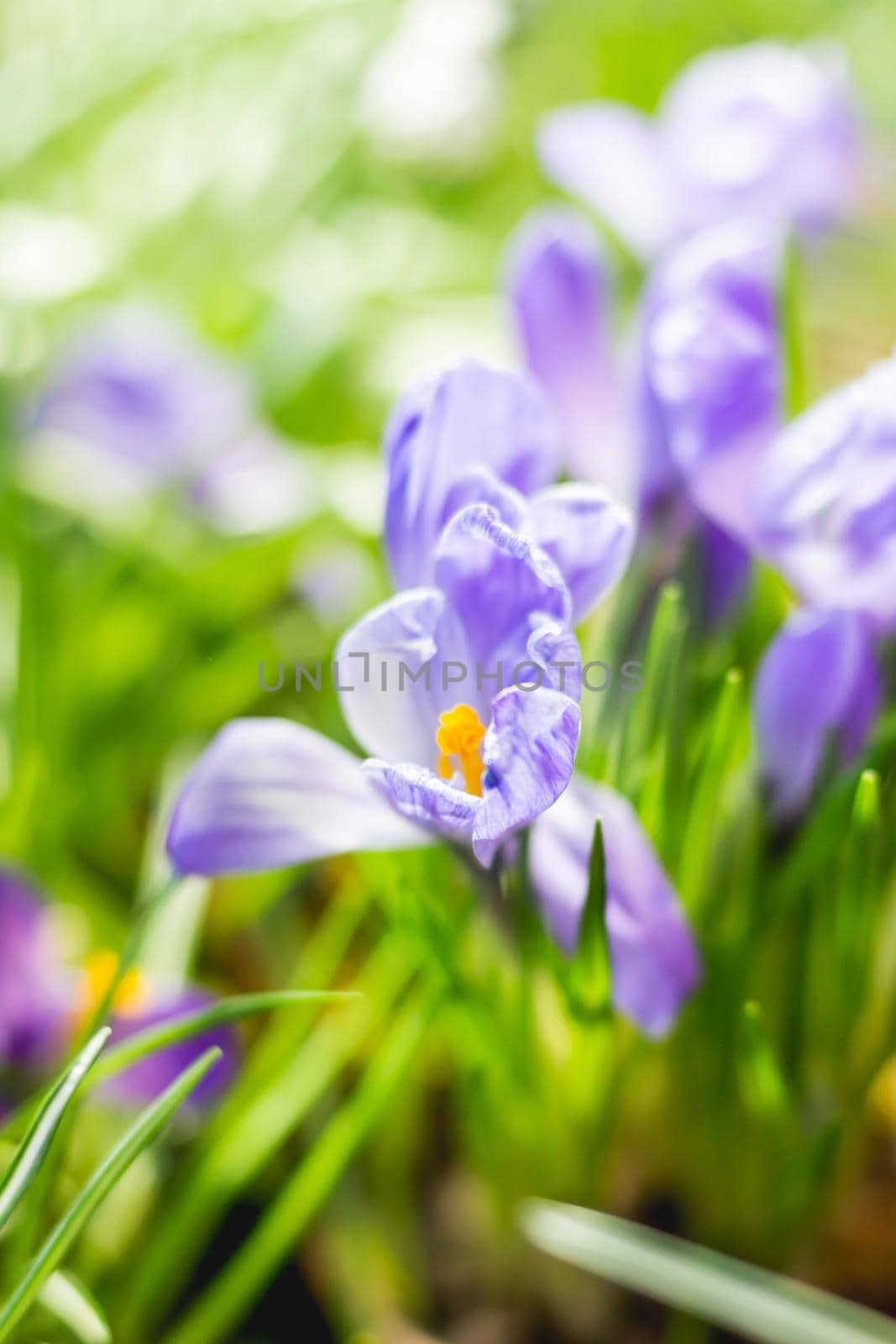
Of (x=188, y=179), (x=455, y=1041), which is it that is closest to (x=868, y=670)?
(x=455, y=1041)

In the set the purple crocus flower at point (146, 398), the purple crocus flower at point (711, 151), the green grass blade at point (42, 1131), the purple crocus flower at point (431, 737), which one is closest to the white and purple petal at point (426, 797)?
the purple crocus flower at point (431, 737)

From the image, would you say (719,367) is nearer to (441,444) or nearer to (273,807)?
(441,444)

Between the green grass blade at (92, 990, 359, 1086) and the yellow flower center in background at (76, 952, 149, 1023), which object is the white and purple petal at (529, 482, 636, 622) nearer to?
the green grass blade at (92, 990, 359, 1086)

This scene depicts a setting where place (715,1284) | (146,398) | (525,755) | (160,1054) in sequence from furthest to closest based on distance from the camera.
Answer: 1. (146,398)
2. (160,1054)
3. (715,1284)
4. (525,755)

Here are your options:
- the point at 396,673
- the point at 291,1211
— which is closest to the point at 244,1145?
the point at 291,1211

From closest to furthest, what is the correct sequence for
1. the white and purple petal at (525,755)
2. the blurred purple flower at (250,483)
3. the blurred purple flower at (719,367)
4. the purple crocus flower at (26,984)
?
the white and purple petal at (525,755) < the blurred purple flower at (719,367) < the purple crocus flower at (26,984) < the blurred purple flower at (250,483)

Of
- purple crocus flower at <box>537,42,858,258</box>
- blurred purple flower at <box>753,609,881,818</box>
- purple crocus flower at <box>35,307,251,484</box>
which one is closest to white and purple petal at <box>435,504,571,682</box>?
blurred purple flower at <box>753,609,881,818</box>

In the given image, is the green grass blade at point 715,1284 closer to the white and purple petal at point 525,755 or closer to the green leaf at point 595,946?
the green leaf at point 595,946

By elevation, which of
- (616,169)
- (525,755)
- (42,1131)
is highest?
(616,169)
